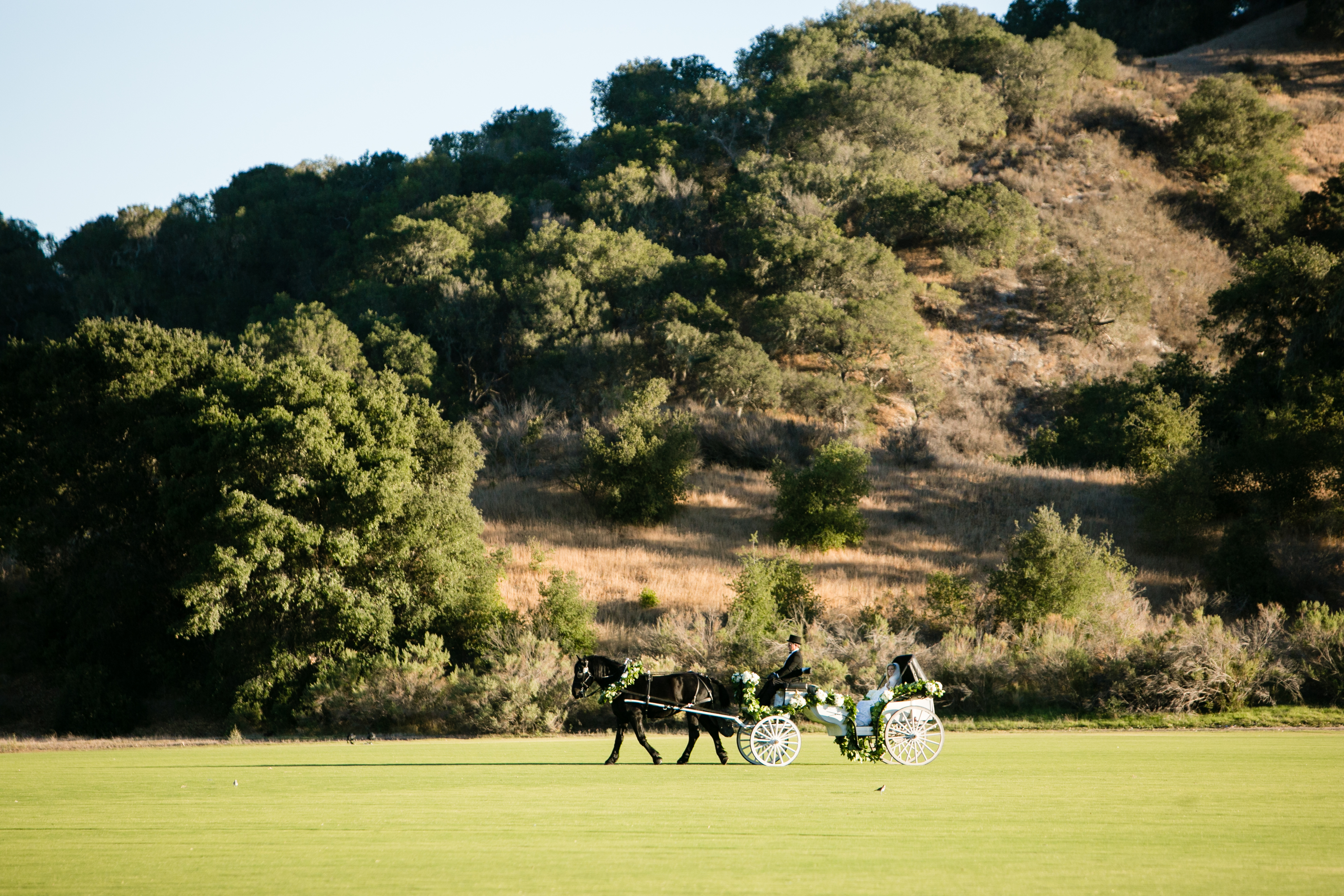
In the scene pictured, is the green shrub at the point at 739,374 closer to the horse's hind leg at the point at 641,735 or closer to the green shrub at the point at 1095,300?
the green shrub at the point at 1095,300

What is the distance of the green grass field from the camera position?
5.93 meters

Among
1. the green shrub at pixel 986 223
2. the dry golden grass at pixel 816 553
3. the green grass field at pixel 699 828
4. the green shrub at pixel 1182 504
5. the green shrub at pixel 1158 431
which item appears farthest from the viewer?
the green shrub at pixel 986 223

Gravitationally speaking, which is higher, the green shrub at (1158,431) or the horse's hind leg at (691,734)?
the green shrub at (1158,431)

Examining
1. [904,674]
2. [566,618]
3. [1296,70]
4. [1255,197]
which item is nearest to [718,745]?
[904,674]

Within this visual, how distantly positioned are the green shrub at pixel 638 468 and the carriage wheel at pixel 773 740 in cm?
2986

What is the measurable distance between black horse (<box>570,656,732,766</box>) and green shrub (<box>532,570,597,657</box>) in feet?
47.0

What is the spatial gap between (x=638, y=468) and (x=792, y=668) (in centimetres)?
3095

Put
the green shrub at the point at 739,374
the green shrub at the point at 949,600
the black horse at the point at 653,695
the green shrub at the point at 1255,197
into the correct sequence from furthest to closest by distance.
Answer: the green shrub at the point at 1255,197 → the green shrub at the point at 739,374 → the green shrub at the point at 949,600 → the black horse at the point at 653,695

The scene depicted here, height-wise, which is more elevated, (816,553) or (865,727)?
(816,553)

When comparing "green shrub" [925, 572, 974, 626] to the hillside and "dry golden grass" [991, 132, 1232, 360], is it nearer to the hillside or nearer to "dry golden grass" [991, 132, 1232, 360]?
the hillside

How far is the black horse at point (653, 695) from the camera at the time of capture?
1320 centimetres

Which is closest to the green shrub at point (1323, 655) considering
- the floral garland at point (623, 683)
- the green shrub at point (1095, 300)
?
the floral garland at point (623, 683)

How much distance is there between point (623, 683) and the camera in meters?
13.2

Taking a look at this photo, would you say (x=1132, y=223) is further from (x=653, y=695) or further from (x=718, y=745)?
(x=653, y=695)
